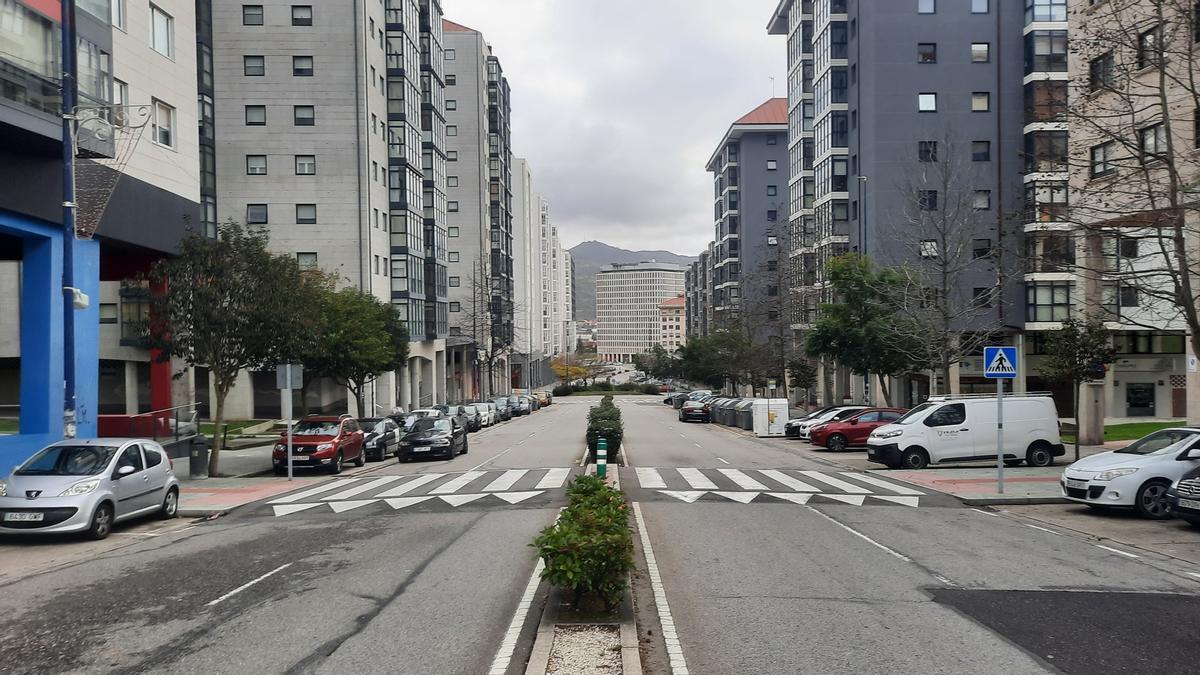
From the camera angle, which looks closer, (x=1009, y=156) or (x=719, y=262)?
(x=1009, y=156)

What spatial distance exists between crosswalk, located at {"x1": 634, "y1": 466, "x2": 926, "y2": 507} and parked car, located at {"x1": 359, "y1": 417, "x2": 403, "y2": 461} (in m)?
9.92

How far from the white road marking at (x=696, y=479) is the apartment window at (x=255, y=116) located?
3540 cm

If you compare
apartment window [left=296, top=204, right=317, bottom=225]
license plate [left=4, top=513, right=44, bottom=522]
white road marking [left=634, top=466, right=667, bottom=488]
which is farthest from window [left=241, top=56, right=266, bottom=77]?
license plate [left=4, top=513, right=44, bottom=522]

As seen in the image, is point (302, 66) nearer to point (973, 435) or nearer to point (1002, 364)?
point (973, 435)

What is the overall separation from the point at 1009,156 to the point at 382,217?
115 ft

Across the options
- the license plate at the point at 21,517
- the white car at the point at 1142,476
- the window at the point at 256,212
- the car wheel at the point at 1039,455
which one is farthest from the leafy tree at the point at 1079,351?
the window at the point at 256,212

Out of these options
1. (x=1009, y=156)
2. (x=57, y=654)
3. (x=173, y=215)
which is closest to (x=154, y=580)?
(x=57, y=654)

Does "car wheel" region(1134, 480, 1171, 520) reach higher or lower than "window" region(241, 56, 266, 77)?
lower

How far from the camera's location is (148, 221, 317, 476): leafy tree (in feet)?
71.4

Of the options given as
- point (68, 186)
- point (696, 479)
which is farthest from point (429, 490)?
point (68, 186)

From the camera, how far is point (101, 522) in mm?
13602

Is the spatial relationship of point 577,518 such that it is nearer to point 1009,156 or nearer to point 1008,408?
point 1008,408

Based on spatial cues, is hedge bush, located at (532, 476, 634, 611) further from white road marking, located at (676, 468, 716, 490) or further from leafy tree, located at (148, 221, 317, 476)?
leafy tree, located at (148, 221, 317, 476)

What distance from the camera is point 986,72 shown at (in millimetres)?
47469
